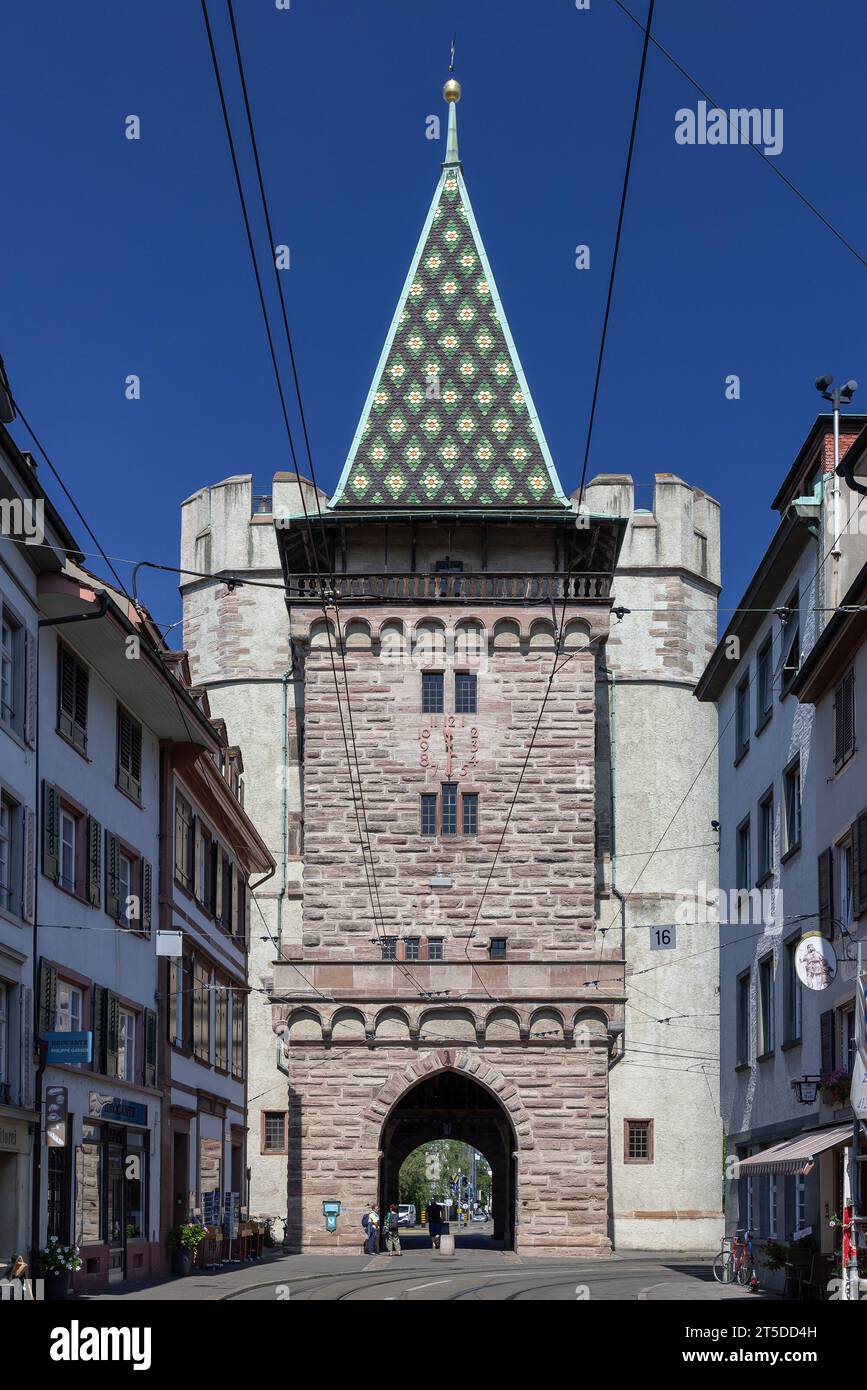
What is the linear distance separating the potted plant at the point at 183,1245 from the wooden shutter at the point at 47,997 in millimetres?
9306

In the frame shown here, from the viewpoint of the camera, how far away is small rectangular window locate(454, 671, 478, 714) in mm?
48594

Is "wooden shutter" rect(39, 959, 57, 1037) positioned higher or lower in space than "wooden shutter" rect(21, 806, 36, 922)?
lower

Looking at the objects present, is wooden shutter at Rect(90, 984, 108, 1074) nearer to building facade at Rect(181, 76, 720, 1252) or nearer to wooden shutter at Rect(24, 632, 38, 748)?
wooden shutter at Rect(24, 632, 38, 748)

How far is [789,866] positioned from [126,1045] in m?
10.7

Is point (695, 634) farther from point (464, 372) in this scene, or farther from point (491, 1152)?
point (491, 1152)

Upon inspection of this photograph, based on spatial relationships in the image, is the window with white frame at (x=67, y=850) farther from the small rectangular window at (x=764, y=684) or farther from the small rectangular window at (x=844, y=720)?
the small rectangular window at (x=764, y=684)

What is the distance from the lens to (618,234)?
548 inches

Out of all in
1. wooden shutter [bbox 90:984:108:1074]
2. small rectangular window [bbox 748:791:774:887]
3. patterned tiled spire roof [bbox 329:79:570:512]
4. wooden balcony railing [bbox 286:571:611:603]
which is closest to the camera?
wooden shutter [bbox 90:984:108:1074]

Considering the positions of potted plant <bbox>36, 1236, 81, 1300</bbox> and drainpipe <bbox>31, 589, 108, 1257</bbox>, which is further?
drainpipe <bbox>31, 589, 108, 1257</bbox>

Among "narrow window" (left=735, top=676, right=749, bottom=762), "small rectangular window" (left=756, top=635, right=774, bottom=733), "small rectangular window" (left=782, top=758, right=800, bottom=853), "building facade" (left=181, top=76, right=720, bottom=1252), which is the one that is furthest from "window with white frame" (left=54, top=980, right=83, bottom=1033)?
"building facade" (left=181, top=76, right=720, bottom=1252)

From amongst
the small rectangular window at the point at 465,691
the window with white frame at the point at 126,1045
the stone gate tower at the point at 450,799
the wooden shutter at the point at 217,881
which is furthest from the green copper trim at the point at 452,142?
the window with white frame at the point at 126,1045

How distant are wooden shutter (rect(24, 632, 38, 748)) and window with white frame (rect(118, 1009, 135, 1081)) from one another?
6.91 m

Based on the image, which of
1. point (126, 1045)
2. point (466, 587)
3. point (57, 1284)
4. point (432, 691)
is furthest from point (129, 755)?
point (466, 587)
